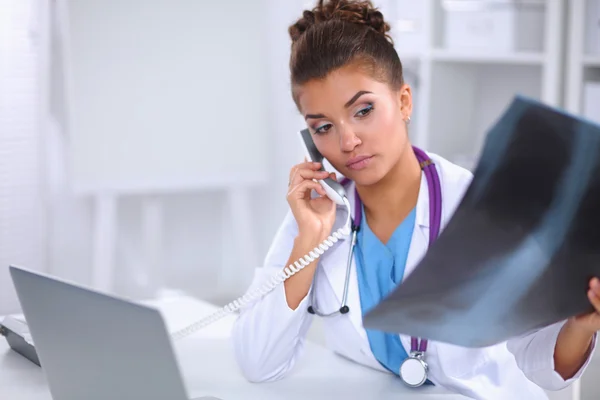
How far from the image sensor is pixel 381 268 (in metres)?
1.37

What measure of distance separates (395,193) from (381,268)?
13 cm

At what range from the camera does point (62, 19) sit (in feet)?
9.37

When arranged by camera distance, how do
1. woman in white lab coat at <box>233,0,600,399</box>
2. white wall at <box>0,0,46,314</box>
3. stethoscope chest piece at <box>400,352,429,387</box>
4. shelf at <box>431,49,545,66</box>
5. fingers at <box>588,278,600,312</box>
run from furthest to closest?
shelf at <box>431,49,545,66</box> → white wall at <box>0,0,46,314</box> → woman in white lab coat at <box>233,0,600,399</box> → stethoscope chest piece at <box>400,352,429,387</box> → fingers at <box>588,278,600,312</box>

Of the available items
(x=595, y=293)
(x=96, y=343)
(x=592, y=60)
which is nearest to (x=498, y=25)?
(x=592, y=60)

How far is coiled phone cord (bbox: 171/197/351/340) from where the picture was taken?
133 centimetres

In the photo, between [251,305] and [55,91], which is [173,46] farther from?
[251,305]

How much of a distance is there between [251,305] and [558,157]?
2.34ft

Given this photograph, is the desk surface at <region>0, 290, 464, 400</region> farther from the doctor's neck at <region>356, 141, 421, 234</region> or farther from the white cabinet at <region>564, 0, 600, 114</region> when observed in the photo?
the white cabinet at <region>564, 0, 600, 114</region>

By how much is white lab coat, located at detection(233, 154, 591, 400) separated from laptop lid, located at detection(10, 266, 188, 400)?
37cm

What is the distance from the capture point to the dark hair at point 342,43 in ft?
4.41

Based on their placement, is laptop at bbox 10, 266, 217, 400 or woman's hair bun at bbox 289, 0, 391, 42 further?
woman's hair bun at bbox 289, 0, 391, 42

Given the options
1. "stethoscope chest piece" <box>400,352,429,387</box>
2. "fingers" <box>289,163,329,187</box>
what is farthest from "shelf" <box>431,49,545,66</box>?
"stethoscope chest piece" <box>400,352,429,387</box>

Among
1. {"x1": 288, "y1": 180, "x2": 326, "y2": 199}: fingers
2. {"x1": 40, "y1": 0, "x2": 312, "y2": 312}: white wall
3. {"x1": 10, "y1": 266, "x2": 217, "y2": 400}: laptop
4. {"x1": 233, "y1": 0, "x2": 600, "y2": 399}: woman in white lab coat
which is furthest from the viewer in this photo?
{"x1": 40, "y1": 0, "x2": 312, "y2": 312}: white wall

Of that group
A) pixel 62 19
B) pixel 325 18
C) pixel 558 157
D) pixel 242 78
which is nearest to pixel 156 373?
pixel 558 157
